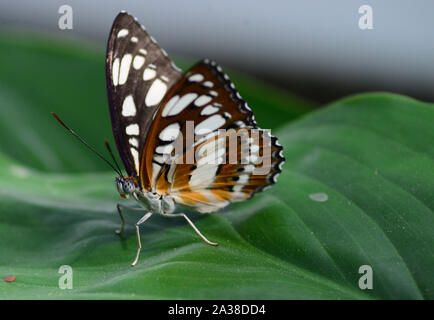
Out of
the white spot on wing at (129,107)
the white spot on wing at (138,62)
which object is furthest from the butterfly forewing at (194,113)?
the white spot on wing at (138,62)

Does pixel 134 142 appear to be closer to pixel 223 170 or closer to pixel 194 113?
pixel 194 113

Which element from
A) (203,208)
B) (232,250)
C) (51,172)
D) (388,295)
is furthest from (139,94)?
(51,172)

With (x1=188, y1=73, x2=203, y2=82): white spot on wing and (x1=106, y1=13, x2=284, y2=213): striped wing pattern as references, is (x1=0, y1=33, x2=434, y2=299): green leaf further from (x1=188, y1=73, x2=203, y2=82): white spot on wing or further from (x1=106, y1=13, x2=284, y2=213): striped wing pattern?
(x1=188, y1=73, x2=203, y2=82): white spot on wing

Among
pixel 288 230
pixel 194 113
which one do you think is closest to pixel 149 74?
pixel 194 113

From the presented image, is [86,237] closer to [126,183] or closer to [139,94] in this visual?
[126,183]

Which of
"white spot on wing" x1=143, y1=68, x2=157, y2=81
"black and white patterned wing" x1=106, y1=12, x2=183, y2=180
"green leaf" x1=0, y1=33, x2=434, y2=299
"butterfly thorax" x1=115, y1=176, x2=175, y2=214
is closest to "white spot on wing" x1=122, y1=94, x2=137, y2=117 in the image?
"black and white patterned wing" x1=106, y1=12, x2=183, y2=180

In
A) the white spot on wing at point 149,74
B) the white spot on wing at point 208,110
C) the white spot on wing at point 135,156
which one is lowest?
the white spot on wing at point 135,156

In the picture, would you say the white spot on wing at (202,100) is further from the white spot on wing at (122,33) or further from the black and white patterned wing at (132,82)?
the white spot on wing at (122,33)
